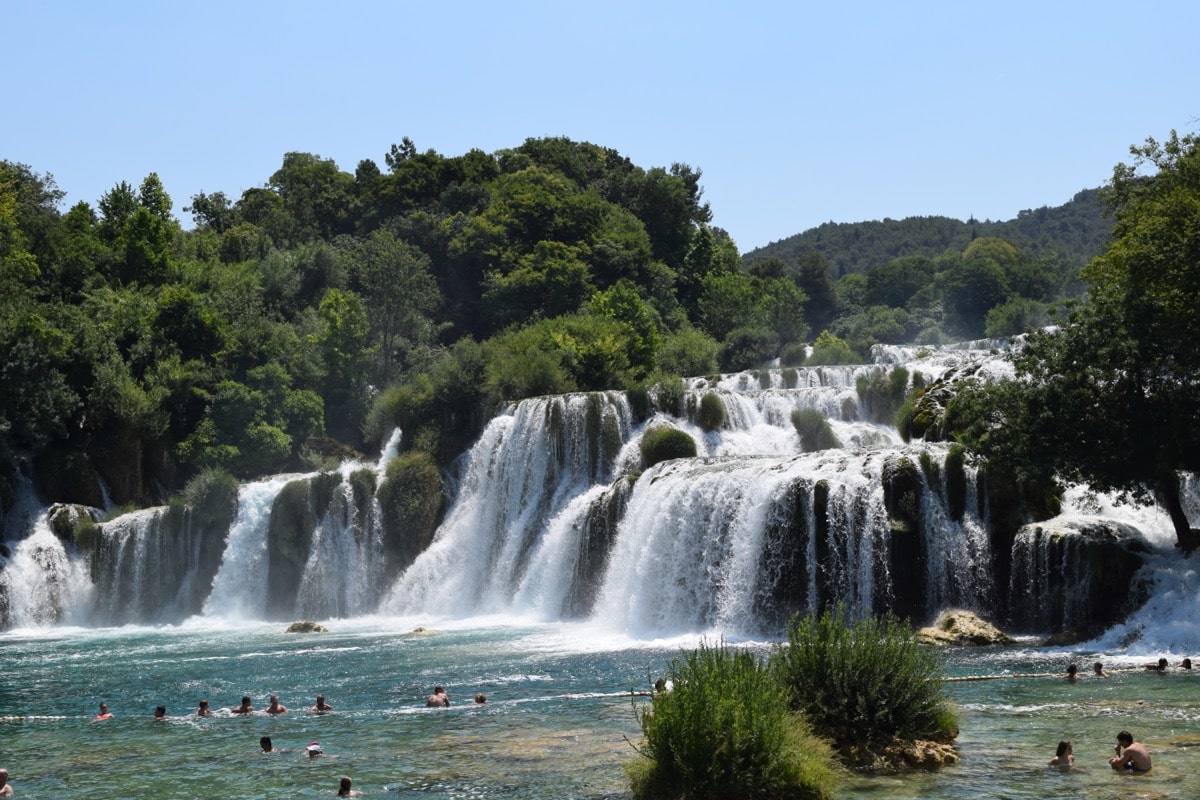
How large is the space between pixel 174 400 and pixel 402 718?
31.9m

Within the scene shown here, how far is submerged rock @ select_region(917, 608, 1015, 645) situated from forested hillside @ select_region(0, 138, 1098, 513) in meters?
16.9

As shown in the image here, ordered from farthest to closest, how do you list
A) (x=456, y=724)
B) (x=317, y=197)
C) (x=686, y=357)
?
(x=317, y=197) → (x=686, y=357) → (x=456, y=724)

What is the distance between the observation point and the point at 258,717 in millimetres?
23281

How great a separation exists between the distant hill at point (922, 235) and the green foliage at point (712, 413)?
113216 millimetres

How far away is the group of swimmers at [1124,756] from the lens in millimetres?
16078

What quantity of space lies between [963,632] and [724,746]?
581 inches

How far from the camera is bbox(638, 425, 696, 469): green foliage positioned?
4067 cm

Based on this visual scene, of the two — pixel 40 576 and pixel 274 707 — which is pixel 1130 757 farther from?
pixel 40 576

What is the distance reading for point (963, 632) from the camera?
90.5 ft

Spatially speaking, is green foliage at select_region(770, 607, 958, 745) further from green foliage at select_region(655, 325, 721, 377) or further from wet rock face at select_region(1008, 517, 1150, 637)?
green foliage at select_region(655, 325, 721, 377)

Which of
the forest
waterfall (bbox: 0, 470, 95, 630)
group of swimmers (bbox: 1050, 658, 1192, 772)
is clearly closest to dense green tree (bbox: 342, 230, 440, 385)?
the forest

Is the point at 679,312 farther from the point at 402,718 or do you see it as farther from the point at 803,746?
the point at 803,746

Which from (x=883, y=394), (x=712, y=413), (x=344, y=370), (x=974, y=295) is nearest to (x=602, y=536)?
(x=712, y=413)

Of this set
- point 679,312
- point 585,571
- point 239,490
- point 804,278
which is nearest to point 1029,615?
point 585,571
